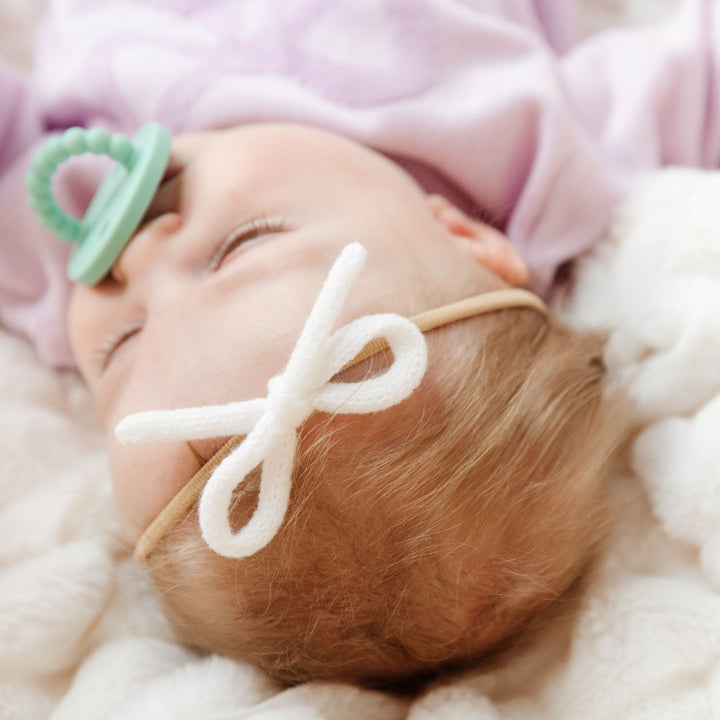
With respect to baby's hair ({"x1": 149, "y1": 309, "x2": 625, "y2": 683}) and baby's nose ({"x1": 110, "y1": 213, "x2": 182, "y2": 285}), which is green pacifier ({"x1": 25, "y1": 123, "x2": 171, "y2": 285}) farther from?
baby's hair ({"x1": 149, "y1": 309, "x2": 625, "y2": 683})

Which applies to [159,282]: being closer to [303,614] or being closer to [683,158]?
[303,614]

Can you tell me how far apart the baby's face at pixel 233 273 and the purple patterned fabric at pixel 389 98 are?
0.12 m

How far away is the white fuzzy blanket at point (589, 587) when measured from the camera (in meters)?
0.82

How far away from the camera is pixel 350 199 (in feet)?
2.87

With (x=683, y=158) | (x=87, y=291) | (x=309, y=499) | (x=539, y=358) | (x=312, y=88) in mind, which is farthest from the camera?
(x=683, y=158)

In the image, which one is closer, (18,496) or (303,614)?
(303,614)

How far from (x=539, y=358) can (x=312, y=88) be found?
1.71 feet

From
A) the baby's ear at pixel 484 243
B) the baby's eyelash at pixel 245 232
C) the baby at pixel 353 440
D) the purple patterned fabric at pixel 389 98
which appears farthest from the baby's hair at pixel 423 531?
the purple patterned fabric at pixel 389 98

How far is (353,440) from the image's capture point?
2.41ft

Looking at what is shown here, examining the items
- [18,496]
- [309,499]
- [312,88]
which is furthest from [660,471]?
[18,496]

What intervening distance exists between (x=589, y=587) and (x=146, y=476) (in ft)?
1.70

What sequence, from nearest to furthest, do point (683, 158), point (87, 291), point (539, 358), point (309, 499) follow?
point (309, 499)
point (539, 358)
point (87, 291)
point (683, 158)

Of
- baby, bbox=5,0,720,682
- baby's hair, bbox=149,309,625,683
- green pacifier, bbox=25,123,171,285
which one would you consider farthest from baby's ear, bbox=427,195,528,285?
green pacifier, bbox=25,123,171,285

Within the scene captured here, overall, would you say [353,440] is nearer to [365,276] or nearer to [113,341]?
[365,276]
